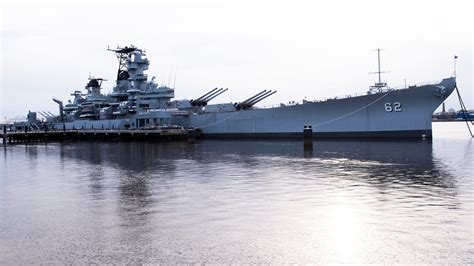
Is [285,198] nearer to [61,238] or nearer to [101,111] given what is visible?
[61,238]

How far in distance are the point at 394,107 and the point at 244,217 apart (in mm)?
34273

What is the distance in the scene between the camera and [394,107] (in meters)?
Answer: 41.6

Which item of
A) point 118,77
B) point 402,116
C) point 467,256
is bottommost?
point 467,256

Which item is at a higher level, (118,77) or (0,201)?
(118,77)

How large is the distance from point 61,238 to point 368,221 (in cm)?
639

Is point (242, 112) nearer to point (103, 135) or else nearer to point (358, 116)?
point (358, 116)

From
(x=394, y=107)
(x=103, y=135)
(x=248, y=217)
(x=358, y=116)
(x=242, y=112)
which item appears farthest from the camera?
(x=103, y=135)

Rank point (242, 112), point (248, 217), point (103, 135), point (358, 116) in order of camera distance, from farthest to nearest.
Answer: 1. point (103, 135)
2. point (242, 112)
3. point (358, 116)
4. point (248, 217)

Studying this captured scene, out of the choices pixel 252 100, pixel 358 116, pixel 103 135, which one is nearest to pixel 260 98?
pixel 252 100

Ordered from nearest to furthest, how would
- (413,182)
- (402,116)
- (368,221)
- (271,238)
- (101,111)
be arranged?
(271,238), (368,221), (413,182), (402,116), (101,111)

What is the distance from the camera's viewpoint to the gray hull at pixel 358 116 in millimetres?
40438

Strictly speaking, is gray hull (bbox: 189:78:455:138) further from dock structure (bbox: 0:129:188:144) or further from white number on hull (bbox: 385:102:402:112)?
dock structure (bbox: 0:129:188:144)

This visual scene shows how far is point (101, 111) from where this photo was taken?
64562 millimetres

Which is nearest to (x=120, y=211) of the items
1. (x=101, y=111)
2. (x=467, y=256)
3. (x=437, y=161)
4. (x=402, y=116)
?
(x=467, y=256)
